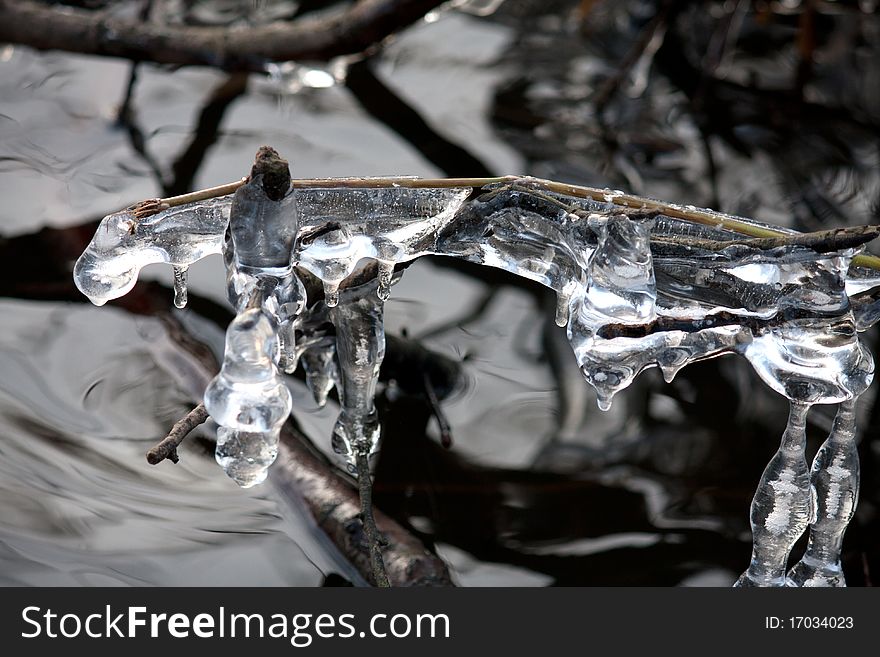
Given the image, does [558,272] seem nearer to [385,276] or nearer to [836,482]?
[385,276]

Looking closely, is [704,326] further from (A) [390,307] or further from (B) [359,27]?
(B) [359,27]

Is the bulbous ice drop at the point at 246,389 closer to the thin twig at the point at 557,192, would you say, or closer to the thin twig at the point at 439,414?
the thin twig at the point at 557,192

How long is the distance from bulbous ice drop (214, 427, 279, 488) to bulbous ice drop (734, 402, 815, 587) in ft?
1.97

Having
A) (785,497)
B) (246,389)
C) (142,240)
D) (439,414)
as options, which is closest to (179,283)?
(142,240)

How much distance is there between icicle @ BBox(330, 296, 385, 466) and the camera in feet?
4.76

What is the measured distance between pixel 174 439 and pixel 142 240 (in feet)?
0.76

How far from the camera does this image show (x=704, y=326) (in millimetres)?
1179

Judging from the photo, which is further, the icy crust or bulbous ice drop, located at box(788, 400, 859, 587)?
bulbous ice drop, located at box(788, 400, 859, 587)

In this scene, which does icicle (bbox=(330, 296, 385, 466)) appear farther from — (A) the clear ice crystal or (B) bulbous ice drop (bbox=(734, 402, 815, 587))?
(B) bulbous ice drop (bbox=(734, 402, 815, 587))

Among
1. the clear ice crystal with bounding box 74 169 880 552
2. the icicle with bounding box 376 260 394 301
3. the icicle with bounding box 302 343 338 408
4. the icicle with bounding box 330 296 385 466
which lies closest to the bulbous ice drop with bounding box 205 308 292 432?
the clear ice crystal with bounding box 74 169 880 552

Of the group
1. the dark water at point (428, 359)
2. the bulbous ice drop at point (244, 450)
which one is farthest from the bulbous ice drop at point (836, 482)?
the bulbous ice drop at point (244, 450)

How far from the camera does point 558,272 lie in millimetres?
1245
